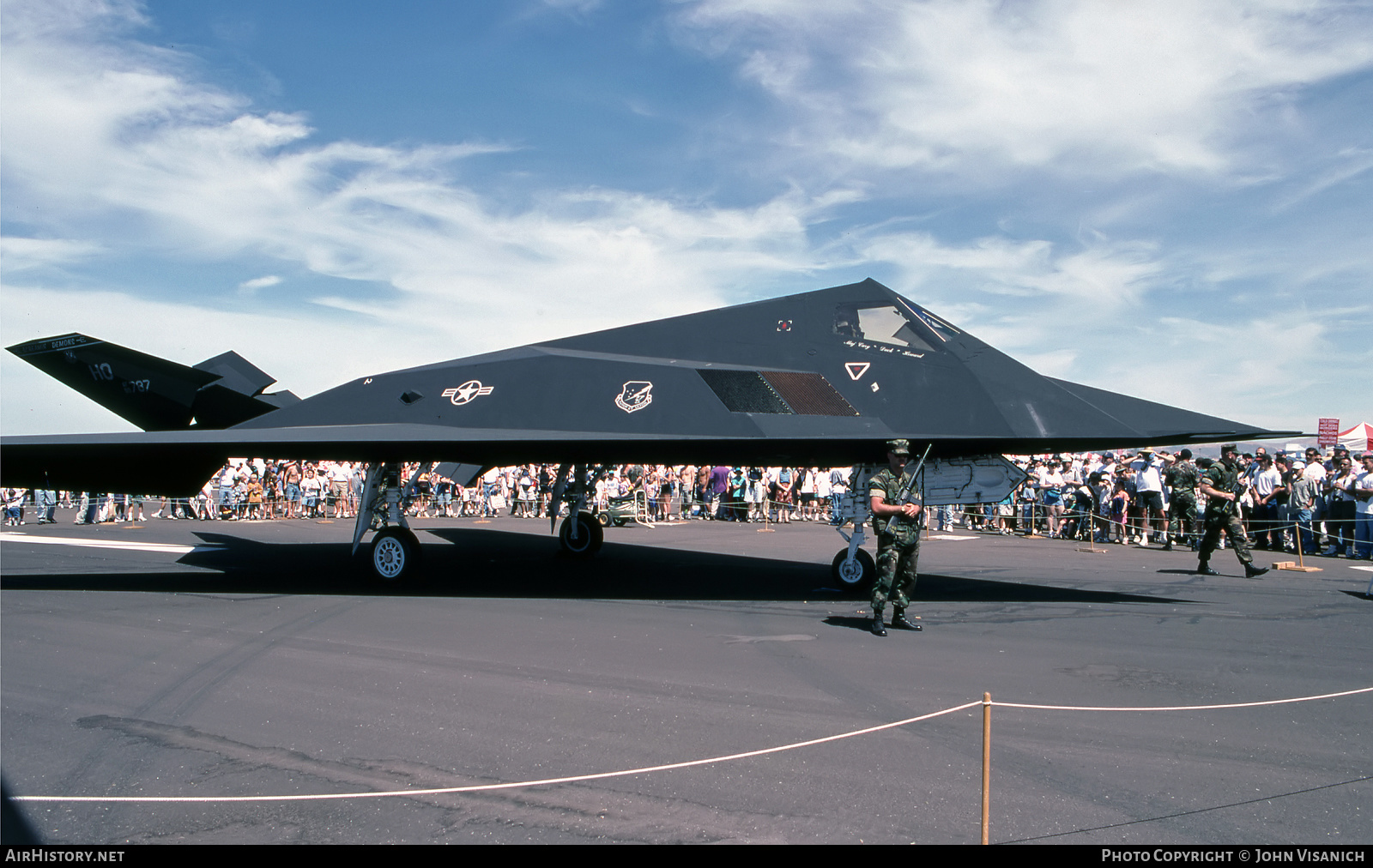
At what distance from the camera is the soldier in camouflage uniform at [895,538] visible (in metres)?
8.40

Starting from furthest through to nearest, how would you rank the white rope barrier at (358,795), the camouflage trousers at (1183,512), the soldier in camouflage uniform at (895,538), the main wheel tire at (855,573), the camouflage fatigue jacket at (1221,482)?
1. the camouflage trousers at (1183,512)
2. the camouflage fatigue jacket at (1221,482)
3. the main wheel tire at (855,573)
4. the soldier in camouflage uniform at (895,538)
5. the white rope barrier at (358,795)

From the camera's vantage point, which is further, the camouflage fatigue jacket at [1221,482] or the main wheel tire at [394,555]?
the camouflage fatigue jacket at [1221,482]

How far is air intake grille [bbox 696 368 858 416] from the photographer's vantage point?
33.4 feet

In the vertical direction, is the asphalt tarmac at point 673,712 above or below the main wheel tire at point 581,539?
below

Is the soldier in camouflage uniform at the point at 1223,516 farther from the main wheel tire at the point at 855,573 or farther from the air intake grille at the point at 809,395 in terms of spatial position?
the air intake grille at the point at 809,395

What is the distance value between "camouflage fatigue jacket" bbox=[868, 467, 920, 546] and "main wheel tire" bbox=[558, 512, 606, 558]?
739 centimetres

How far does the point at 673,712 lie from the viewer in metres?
5.62

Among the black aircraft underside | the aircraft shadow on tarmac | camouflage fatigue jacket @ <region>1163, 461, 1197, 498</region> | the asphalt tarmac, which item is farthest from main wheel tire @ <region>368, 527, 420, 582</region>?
camouflage fatigue jacket @ <region>1163, 461, 1197, 498</region>

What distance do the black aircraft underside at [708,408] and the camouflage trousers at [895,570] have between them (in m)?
1.53

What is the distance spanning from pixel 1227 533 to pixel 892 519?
28.9 ft

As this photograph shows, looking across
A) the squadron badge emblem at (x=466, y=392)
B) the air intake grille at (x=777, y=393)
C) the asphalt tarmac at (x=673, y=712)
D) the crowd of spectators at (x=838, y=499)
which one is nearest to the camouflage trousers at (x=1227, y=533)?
the crowd of spectators at (x=838, y=499)

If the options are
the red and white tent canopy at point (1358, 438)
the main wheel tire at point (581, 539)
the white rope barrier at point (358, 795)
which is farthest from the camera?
the red and white tent canopy at point (1358, 438)

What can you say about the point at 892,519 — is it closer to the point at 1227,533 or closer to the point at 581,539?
the point at 581,539

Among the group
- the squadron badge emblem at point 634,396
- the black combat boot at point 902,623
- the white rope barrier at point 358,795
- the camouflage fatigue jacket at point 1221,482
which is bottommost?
the white rope barrier at point 358,795
